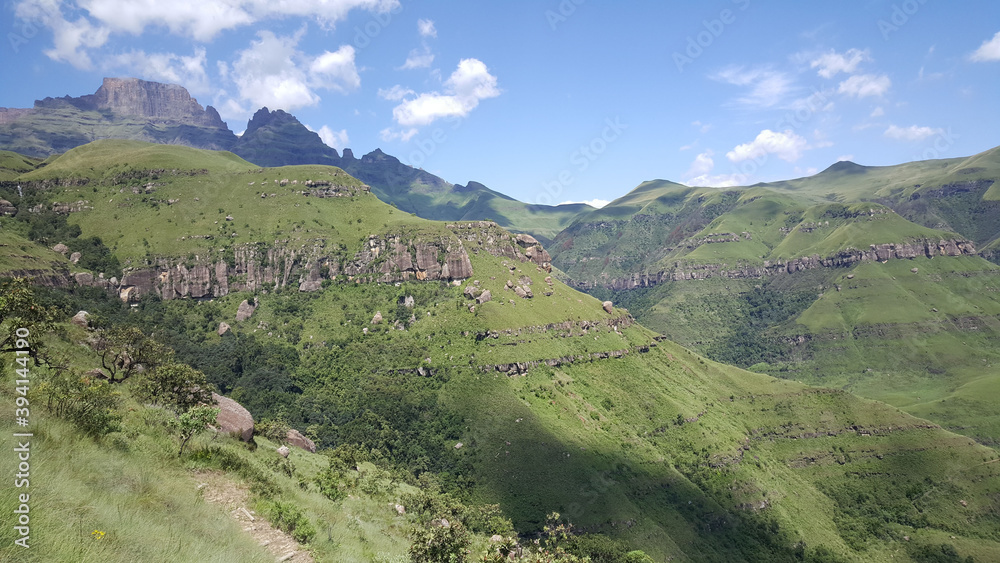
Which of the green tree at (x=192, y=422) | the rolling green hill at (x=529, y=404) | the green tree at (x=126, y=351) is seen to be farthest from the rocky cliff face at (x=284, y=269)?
the green tree at (x=192, y=422)

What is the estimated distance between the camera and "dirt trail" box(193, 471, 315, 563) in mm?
28688

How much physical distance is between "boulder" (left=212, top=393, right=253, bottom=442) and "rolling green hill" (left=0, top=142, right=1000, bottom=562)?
2784 cm

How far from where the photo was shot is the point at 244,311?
178 m

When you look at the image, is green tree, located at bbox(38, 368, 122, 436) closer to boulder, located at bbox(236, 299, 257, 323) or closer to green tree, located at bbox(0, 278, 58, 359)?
green tree, located at bbox(0, 278, 58, 359)

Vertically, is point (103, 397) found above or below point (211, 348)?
above

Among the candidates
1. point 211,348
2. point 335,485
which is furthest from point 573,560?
point 211,348

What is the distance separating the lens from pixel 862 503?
147500mm

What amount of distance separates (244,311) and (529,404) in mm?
110477

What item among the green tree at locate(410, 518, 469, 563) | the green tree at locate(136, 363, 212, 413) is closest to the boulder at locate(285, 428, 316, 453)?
the green tree at locate(136, 363, 212, 413)

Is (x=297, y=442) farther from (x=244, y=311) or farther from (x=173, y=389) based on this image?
(x=244, y=311)

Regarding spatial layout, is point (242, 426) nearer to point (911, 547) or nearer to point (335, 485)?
point (335, 485)

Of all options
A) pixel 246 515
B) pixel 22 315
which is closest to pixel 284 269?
pixel 22 315

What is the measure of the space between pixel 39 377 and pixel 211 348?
127 metres

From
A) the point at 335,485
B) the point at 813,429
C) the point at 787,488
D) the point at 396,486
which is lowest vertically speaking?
the point at 787,488
